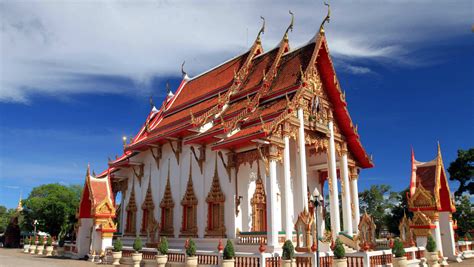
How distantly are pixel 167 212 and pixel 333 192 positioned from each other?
7.11m

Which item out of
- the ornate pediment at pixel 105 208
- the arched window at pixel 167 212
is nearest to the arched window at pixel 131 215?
the arched window at pixel 167 212

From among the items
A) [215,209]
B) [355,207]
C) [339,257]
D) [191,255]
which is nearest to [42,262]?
[215,209]

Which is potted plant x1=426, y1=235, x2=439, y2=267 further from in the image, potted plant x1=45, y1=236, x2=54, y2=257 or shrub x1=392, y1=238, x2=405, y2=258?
potted plant x1=45, y1=236, x2=54, y2=257

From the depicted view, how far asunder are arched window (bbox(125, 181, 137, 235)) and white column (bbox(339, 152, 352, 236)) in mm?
9812

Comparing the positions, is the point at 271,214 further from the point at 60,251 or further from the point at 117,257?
the point at 60,251

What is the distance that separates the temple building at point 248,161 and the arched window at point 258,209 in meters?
0.04

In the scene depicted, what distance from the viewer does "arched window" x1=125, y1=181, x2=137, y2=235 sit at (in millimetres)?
20078

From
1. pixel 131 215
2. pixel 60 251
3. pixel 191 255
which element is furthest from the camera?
pixel 131 215

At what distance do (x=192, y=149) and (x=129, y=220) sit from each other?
624 centimetres

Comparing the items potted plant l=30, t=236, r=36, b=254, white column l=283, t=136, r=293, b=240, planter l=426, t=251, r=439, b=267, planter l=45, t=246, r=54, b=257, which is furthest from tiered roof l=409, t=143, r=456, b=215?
potted plant l=30, t=236, r=36, b=254

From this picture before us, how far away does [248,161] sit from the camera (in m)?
14.7

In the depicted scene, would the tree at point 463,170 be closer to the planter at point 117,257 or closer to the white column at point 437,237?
the white column at point 437,237

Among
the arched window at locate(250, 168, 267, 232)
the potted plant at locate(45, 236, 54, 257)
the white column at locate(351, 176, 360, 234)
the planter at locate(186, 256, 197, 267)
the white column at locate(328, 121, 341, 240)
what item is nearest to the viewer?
the planter at locate(186, 256, 197, 267)

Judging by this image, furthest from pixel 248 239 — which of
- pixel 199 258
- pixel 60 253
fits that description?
pixel 60 253
